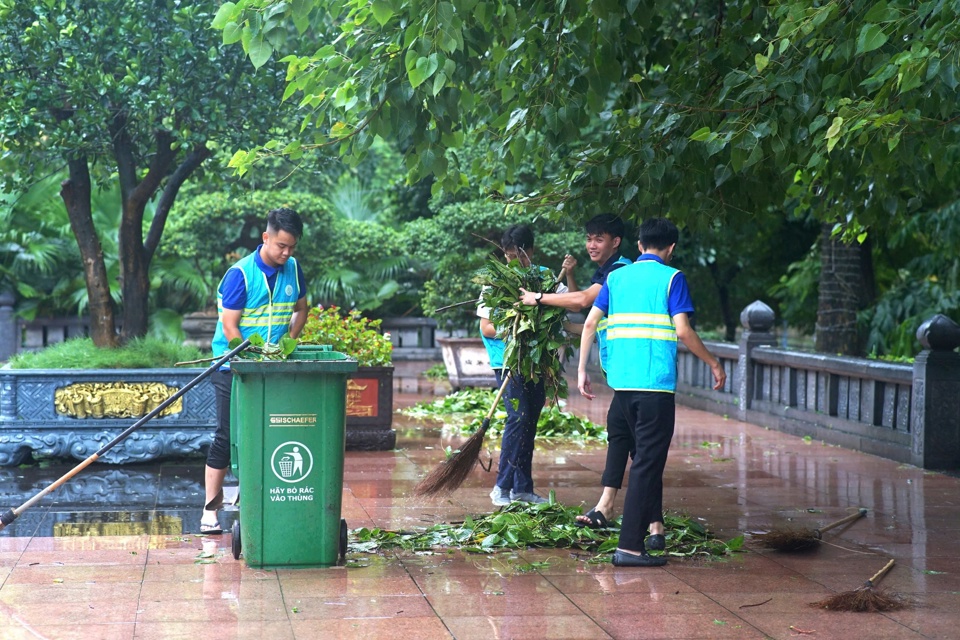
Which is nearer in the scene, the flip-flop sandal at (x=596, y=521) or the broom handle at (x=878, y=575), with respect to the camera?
the broom handle at (x=878, y=575)

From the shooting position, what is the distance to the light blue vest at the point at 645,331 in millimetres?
6160

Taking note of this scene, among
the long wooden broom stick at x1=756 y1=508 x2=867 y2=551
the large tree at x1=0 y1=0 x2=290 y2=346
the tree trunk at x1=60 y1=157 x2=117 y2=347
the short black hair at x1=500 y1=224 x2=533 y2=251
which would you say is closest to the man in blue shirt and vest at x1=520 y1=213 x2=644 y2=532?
the short black hair at x1=500 y1=224 x2=533 y2=251

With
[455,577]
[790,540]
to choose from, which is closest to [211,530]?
[455,577]

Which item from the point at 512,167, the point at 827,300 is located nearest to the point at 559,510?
the point at 512,167

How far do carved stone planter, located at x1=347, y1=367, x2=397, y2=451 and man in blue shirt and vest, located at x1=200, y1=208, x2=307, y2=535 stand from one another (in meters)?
3.74

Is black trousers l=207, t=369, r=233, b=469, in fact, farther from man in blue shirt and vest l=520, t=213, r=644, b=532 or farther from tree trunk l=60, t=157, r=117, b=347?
tree trunk l=60, t=157, r=117, b=347

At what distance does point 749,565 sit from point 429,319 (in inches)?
694

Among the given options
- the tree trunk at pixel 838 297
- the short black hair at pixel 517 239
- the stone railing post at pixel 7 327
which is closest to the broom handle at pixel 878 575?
the short black hair at pixel 517 239

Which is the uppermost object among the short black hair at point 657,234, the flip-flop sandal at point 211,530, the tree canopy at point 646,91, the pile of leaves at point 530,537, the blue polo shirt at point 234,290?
the tree canopy at point 646,91

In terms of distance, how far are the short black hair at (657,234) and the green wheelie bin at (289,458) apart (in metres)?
1.79

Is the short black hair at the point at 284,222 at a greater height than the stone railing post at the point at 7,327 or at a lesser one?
greater

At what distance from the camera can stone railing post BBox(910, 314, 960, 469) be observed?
979cm

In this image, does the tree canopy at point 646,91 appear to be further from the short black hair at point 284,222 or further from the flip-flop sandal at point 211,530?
the flip-flop sandal at point 211,530

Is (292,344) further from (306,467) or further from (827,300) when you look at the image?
(827,300)
